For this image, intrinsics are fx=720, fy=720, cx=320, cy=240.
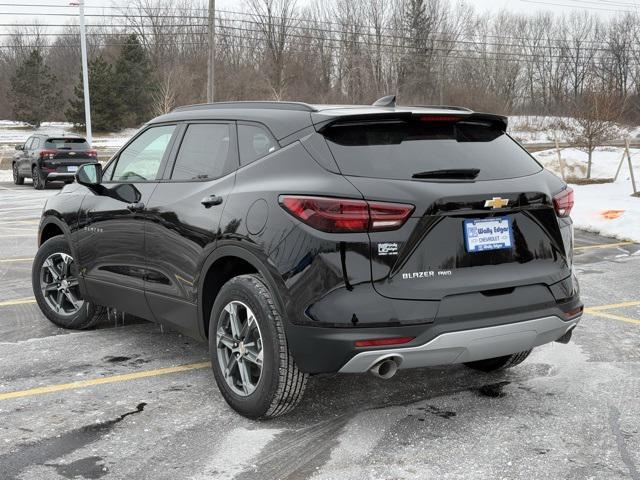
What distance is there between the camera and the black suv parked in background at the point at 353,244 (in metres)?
3.34

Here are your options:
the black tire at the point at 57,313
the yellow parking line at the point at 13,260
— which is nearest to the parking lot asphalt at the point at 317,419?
the black tire at the point at 57,313

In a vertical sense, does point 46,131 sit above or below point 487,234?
above

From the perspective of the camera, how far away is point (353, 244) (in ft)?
10.9

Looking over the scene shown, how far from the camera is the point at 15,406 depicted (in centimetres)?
405

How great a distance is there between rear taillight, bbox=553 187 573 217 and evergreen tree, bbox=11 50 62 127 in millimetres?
Result: 62523

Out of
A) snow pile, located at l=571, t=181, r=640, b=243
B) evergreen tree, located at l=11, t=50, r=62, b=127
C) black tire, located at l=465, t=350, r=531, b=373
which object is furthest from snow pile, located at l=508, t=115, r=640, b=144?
black tire, located at l=465, t=350, r=531, b=373

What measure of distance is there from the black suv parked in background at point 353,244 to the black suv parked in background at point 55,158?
59.2ft

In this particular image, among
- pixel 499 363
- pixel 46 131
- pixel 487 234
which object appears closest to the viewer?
pixel 487 234

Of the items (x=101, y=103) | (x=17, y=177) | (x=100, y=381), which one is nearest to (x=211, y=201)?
(x=100, y=381)

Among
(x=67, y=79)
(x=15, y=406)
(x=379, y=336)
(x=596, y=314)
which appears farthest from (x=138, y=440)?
(x=67, y=79)

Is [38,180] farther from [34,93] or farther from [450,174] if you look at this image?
[34,93]

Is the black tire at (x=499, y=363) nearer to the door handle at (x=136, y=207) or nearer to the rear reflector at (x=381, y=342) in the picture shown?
the rear reflector at (x=381, y=342)

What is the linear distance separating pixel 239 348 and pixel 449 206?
1.35 metres

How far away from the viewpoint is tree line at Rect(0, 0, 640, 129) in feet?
190
